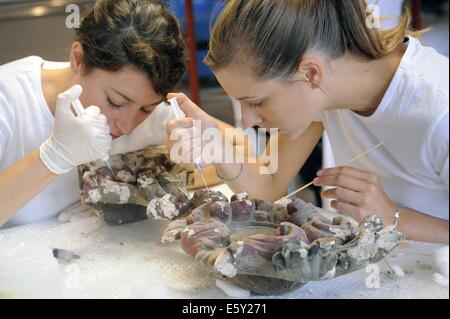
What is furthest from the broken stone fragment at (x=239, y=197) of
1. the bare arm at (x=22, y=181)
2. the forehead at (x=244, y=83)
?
the bare arm at (x=22, y=181)

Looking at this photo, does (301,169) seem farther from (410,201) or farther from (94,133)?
(94,133)

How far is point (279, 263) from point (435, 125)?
20 cm

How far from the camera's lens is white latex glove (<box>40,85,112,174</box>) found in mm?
690

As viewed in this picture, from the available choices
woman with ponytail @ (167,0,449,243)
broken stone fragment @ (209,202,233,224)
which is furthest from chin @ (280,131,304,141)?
broken stone fragment @ (209,202,233,224)

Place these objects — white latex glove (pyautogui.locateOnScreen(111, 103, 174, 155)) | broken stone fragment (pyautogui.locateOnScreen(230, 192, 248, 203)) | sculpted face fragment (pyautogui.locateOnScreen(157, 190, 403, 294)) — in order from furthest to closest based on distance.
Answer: white latex glove (pyautogui.locateOnScreen(111, 103, 174, 155))
broken stone fragment (pyautogui.locateOnScreen(230, 192, 248, 203))
sculpted face fragment (pyautogui.locateOnScreen(157, 190, 403, 294))

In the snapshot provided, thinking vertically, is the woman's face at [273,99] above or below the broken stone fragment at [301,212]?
above

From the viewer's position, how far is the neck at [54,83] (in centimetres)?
73

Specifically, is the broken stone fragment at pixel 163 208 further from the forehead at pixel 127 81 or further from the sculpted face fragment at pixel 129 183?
the forehead at pixel 127 81

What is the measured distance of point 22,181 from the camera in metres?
0.72

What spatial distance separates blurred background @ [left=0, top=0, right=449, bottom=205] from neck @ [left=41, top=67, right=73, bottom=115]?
0.06 ft

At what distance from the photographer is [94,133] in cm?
70

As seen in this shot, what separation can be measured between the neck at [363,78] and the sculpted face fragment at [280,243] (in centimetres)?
13

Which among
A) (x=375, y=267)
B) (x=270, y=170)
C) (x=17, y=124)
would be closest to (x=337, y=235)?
→ (x=375, y=267)

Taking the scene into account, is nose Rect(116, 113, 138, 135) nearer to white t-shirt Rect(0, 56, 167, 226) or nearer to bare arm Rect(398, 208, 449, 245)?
white t-shirt Rect(0, 56, 167, 226)
